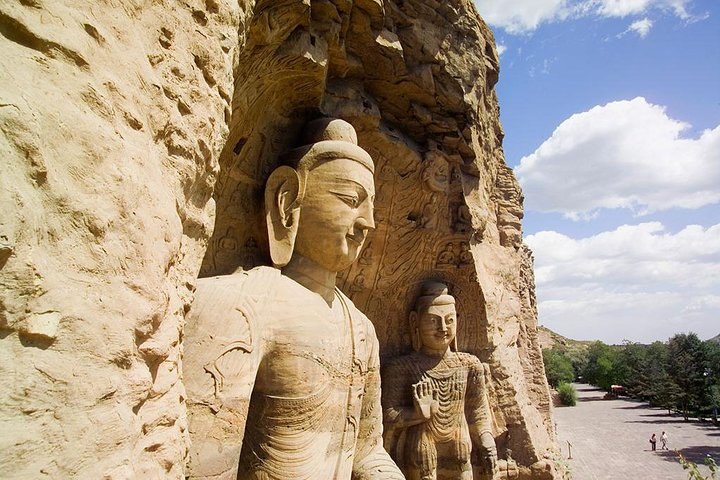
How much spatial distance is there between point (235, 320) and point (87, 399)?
3.78 ft

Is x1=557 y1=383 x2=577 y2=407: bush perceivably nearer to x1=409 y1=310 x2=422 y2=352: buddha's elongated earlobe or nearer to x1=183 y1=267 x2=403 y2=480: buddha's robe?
x1=409 y1=310 x2=422 y2=352: buddha's elongated earlobe

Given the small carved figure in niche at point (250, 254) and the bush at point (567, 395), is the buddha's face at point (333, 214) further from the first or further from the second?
the bush at point (567, 395)

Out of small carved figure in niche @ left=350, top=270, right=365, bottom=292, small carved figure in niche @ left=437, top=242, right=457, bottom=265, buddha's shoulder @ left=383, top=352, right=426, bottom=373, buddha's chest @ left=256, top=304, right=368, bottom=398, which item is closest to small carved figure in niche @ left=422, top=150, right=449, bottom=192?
small carved figure in niche @ left=437, top=242, right=457, bottom=265

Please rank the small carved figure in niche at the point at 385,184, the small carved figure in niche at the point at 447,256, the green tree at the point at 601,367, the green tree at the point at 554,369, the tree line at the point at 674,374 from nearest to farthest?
the small carved figure in niche at the point at 385,184, the small carved figure in niche at the point at 447,256, the tree line at the point at 674,374, the green tree at the point at 554,369, the green tree at the point at 601,367

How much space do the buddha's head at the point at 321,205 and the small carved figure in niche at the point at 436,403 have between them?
1.97 meters

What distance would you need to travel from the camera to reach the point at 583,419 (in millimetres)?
22562

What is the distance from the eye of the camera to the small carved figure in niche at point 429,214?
15.3 feet

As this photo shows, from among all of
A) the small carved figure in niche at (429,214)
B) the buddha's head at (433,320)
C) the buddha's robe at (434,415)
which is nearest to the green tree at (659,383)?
the buddha's robe at (434,415)

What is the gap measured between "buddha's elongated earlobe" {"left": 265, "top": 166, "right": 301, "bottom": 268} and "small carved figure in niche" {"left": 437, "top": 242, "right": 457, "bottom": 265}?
233 cm

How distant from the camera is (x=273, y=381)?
8.05ft

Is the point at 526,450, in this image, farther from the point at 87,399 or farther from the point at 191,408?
the point at 87,399

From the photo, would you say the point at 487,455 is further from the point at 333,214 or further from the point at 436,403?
the point at 333,214

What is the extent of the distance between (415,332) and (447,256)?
0.80m

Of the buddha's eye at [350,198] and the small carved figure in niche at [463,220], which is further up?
the small carved figure in niche at [463,220]
